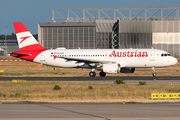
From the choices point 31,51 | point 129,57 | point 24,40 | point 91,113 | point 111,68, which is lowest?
point 91,113

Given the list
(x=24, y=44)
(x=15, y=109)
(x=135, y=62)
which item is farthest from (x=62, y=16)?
(x=15, y=109)

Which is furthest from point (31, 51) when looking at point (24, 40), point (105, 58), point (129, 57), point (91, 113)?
point (91, 113)

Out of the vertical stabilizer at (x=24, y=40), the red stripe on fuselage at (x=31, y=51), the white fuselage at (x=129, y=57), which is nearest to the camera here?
the white fuselage at (x=129, y=57)

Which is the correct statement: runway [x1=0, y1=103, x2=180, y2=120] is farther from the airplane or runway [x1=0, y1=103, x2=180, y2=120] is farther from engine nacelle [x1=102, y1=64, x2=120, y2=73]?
the airplane

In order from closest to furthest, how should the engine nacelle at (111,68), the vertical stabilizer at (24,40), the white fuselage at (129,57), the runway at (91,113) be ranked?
the runway at (91,113), the engine nacelle at (111,68), the white fuselage at (129,57), the vertical stabilizer at (24,40)

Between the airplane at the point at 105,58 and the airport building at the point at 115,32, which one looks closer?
the airplane at the point at 105,58

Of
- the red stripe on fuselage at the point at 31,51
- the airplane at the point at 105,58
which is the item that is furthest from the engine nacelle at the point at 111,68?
the red stripe on fuselage at the point at 31,51

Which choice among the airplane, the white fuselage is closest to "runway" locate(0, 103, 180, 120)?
the airplane

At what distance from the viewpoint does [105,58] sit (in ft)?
136

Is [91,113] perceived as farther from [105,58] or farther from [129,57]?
[105,58]

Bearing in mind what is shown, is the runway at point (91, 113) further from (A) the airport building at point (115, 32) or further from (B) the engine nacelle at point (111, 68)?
(A) the airport building at point (115, 32)

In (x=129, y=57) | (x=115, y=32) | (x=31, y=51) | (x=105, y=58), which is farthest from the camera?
(x=115, y=32)

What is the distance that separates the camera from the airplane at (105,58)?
40500 mm

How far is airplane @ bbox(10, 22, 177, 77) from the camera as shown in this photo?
40500 mm
